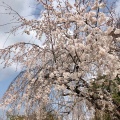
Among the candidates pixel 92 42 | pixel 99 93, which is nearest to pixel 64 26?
pixel 92 42

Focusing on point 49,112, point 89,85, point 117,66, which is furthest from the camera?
point 49,112

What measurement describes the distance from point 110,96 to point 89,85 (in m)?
0.35

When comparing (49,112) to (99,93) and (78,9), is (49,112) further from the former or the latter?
(78,9)

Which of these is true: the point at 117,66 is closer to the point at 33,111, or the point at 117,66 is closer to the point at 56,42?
the point at 56,42

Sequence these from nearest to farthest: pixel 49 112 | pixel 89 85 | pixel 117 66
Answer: pixel 117 66 < pixel 89 85 < pixel 49 112

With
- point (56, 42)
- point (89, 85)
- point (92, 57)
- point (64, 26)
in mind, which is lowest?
point (89, 85)

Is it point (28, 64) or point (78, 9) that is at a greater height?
point (78, 9)

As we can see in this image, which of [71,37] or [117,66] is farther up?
[71,37]

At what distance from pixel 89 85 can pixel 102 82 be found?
19cm

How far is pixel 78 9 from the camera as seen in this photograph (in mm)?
4238

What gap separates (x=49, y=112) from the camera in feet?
13.9

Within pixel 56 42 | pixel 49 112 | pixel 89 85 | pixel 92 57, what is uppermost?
pixel 56 42

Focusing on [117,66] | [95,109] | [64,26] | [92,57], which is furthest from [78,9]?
[95,109]

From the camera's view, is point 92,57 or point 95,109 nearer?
point 92,57
